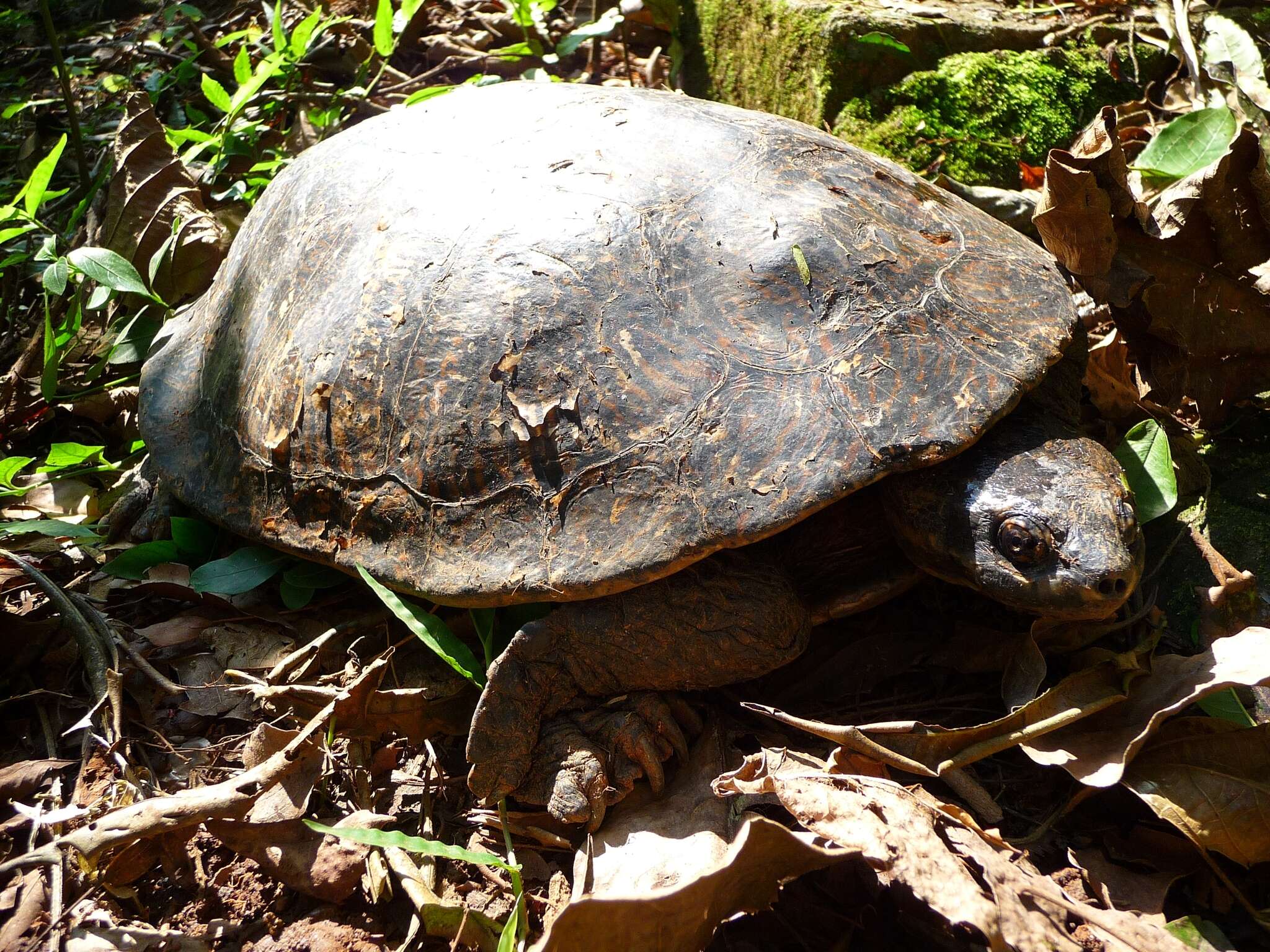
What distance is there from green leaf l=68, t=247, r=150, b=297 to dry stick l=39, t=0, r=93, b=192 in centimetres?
128

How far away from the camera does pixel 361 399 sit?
8.93ft

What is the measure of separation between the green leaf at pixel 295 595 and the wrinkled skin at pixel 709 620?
0.91m

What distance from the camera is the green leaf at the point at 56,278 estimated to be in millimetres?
3658

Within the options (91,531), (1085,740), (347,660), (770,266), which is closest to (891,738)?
(1085,740)

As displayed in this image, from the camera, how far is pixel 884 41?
4.08 metres

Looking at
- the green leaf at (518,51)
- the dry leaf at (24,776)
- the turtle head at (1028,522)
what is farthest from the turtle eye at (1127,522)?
the green leaf at (518,51)

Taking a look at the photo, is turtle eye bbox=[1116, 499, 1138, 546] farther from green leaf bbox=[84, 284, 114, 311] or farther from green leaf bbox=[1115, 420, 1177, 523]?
green leaf bbox=[84, 284, 114, 311]

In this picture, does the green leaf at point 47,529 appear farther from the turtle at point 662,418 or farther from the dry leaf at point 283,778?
the dry leaf at point 283,778

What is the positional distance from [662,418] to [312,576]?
1.44 m

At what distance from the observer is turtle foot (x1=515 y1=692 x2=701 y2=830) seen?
2412 millimetres

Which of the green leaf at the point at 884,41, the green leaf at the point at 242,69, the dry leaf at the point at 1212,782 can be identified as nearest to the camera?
the dry leaf at the point at 1212,782

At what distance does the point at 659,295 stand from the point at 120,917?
2.10 metres

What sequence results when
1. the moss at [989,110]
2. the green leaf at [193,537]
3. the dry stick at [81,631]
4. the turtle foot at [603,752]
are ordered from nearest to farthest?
1. the turtle foot at [603,752]
2. the dry stick at [81,631]
3. the green leaf at [193,537]
4. the moss at [989,110]

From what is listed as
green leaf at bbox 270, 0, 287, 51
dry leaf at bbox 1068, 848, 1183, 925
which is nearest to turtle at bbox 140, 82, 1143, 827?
dry leaf at bbox 1068, 848, 1183, 925
